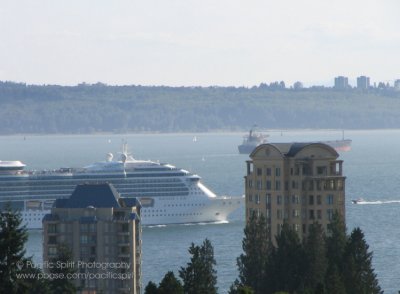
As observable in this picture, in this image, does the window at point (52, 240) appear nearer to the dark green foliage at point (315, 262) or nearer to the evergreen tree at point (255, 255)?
the dark green foliage at point (315, 262)

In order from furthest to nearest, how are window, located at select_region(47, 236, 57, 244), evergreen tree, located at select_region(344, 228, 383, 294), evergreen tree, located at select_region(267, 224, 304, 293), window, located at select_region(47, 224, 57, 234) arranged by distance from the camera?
window, located at select_region(47, 224, 57, 234), window, located at select_region(47, 236, 57, 244), evergreen tree, located at select_region(267, 224, 304, 293), evergreen tree, located at select_region(344, 228, 383, 294)

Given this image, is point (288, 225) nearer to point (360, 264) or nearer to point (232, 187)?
point (360, 264)

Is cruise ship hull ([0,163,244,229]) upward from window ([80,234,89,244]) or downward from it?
upward

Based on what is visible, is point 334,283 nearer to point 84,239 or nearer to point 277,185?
point 84,239

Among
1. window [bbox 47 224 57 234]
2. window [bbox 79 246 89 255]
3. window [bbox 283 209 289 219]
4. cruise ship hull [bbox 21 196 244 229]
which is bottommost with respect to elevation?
window [bbox 79 246 89 255]

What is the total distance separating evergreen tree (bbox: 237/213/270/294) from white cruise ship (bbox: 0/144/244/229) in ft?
153

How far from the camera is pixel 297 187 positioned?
52.9 meters

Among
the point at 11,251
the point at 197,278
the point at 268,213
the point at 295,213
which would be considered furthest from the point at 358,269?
the point at 11,251

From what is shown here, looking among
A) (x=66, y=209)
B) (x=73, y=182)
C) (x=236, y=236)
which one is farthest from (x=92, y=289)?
(x=73, y=182)

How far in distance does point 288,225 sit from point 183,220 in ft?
164

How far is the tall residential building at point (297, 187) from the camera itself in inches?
2066

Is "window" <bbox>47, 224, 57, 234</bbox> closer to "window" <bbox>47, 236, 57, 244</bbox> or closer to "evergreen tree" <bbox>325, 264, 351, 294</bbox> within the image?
"window" <bbox>47, 236, 57, 244</bbox>

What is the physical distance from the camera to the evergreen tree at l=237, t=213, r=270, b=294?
48500 mm

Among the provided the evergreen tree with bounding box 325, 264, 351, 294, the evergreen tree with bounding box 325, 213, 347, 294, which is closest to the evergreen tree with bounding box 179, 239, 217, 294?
the evergreen tree with bounding box 325, 264, 351, 294
